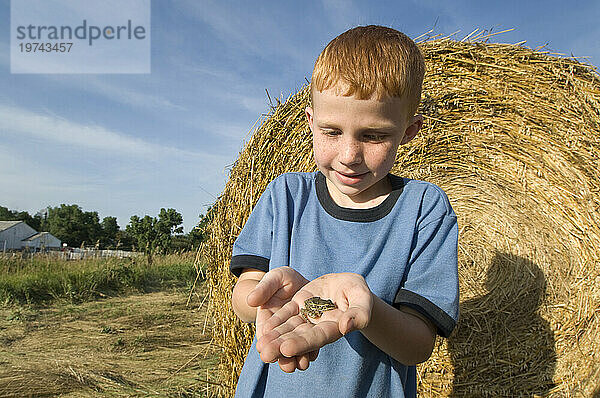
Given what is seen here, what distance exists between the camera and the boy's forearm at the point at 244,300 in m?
1.28

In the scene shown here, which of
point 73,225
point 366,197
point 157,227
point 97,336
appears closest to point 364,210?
point 366,197

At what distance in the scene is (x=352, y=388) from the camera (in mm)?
1255

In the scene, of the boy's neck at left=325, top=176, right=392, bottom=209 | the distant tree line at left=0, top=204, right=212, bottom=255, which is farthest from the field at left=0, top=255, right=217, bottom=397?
the distant tree line at left=0, top=204, right=212, bottom=255

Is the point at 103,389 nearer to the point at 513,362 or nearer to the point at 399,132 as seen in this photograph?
the point at 513,362

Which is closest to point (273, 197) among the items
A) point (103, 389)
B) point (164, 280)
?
point (103, 389)

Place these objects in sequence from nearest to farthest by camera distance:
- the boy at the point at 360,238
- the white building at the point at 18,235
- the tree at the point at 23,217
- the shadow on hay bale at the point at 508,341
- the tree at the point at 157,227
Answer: the boy at the point at 360,238 → the shadow on hay bale at the point at 508,341 → the tree at the point at 157,227 → the white building at the point at 18,235 → the tree at the point at 23,217

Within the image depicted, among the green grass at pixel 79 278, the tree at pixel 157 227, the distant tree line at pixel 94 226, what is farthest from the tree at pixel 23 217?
the green grass at pixel 79 278

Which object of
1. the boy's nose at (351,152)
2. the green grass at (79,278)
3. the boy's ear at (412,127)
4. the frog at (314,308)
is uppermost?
the boy's ear at (412,127)

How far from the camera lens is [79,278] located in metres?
8.65

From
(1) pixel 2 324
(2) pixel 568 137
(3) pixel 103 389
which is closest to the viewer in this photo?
(2) pixel 568 137

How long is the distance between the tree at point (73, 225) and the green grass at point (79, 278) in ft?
114

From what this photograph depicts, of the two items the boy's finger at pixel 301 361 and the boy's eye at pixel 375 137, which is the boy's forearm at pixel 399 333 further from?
the boy's eye at pixel 375 137

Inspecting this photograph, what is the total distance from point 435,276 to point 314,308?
17.4 inches

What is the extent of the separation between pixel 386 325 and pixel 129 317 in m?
6.44
